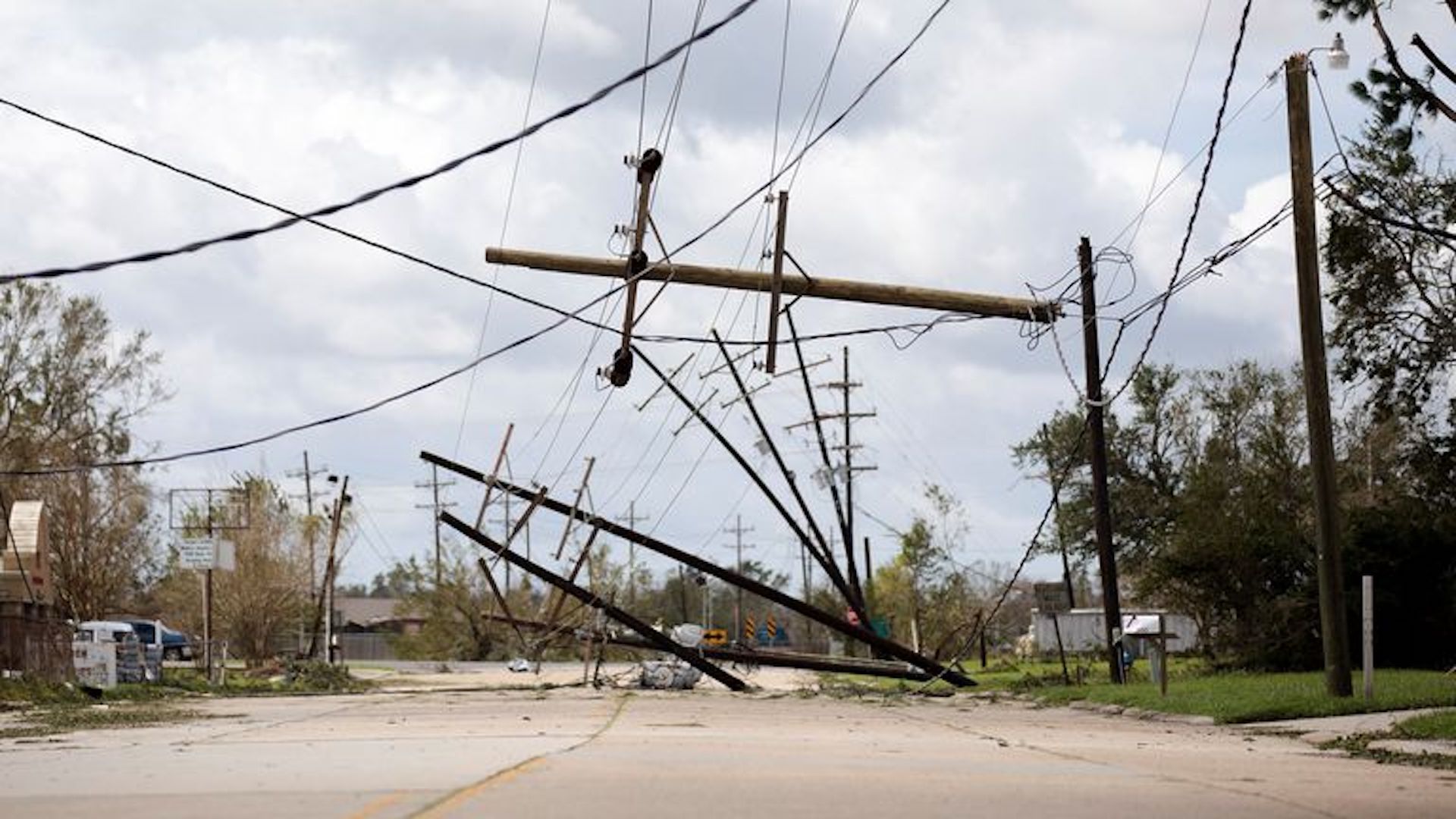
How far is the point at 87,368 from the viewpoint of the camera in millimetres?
71625

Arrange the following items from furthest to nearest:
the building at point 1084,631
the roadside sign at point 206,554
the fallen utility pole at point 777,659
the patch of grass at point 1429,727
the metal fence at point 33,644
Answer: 1. the roadside sign at point 206,554
2. the building at point 1084,631
3. the fallen utility pole at point 777,659
4. the metal fence at point 33,644
5. the patch of grass at point 1429,727

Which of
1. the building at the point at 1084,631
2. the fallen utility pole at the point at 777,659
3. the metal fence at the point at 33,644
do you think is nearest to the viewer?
the metal fence at the point at 33,644

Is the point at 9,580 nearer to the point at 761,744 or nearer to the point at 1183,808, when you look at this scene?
the point at 761,744

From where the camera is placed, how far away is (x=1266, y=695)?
96.6 ft

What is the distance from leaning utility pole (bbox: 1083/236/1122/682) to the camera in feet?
127

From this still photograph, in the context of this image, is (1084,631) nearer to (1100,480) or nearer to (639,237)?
(1100,480)

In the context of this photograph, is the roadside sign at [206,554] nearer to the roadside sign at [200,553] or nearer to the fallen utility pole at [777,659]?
the roadside sign at [200,553]

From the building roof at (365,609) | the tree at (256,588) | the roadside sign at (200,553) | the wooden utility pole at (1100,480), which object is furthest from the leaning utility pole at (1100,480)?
the building roof at (365,609)

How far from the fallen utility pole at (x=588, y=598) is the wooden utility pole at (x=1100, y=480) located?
882 centimetres

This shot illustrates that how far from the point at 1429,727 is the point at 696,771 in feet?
32.5

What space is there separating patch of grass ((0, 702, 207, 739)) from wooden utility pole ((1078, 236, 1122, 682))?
16.6 meters

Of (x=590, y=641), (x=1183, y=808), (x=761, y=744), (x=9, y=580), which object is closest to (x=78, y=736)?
(x=761, y=744)

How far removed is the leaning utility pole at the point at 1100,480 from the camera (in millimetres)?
38594

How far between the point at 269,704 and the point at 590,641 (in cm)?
739
